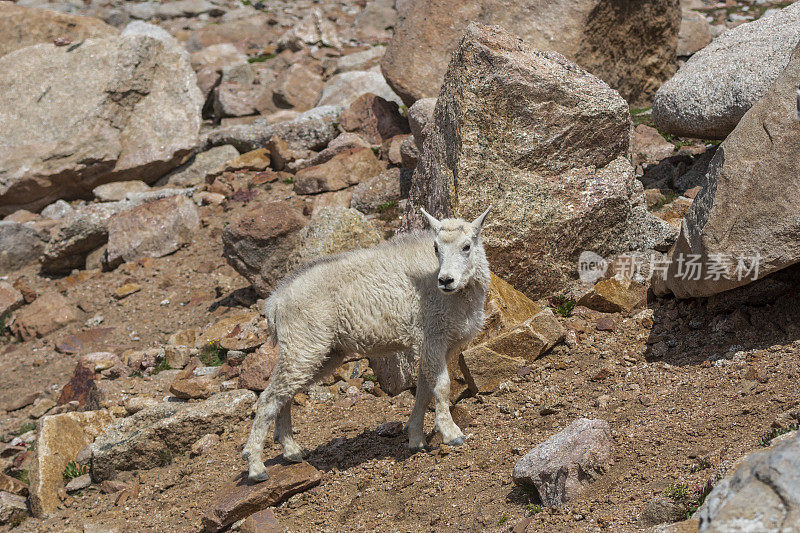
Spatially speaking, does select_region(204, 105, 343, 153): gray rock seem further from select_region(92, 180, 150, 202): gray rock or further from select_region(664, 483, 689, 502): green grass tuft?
select_region(664, 483, 689, 502): green grass tuft

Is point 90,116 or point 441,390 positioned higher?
point 441,390

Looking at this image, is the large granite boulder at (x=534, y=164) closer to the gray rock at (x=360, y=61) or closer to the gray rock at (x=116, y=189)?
the gray rock at (x=116, y=189)

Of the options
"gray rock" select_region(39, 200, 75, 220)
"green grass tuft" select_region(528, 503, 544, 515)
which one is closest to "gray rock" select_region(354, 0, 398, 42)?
"gray rock" select_region(39, 200, 75, 220)

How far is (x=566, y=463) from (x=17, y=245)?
17.4m

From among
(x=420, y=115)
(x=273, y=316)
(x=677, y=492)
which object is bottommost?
(x=273, y=316)

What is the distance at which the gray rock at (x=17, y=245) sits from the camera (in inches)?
755

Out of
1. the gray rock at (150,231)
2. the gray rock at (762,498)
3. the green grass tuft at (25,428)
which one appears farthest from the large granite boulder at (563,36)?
the gray rock at (762,498)

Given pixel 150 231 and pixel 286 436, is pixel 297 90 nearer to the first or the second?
pixel 150 231

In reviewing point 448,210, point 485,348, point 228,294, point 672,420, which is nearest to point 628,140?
point 448,210

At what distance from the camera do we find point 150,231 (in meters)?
18.0

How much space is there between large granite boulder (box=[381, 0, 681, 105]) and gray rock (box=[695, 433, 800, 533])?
14471 millimetres

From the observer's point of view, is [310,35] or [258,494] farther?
[310,35]

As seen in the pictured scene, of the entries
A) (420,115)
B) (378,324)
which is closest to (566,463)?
(378,324)

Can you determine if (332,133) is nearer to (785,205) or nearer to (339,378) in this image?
(339,378)
